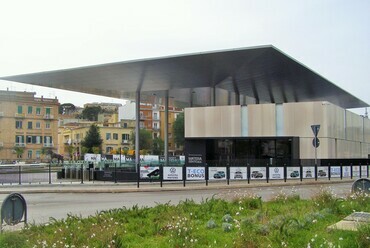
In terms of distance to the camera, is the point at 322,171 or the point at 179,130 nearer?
the point at 322,171

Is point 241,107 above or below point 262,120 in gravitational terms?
above

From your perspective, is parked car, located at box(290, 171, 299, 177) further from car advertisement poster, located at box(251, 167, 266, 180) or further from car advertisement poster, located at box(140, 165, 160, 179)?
car advertisement poster, located at box(140, 165, 160, 179)

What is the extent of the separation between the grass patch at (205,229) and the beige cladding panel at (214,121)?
2591cm

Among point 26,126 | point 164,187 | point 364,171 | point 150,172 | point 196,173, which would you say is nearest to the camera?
point 164,187

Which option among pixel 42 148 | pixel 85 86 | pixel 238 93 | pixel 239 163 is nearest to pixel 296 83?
pixel 238 93

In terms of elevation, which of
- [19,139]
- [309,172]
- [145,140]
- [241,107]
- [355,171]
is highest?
[241,107]

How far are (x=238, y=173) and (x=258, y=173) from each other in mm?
1315

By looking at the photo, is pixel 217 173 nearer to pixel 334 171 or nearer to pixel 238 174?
pixel 238 174

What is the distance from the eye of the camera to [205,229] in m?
9.48

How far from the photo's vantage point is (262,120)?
124ft

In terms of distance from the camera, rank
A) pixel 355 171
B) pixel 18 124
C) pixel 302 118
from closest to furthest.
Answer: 1. pixel 355 171
2. pixel 302 118
3. pixel 18 124

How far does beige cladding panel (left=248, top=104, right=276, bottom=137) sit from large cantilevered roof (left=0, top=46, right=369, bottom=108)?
3.13 meters

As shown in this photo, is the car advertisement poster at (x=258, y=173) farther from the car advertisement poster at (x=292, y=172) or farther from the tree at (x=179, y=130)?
the tree at (x=179, y=130)

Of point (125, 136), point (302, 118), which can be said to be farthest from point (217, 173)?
point (125, 136)
